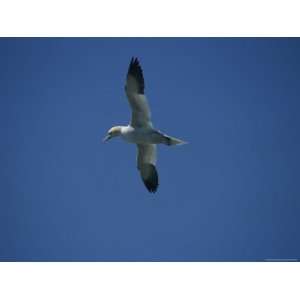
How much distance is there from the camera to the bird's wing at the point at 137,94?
9469 mm

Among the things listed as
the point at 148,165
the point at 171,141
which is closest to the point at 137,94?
the point at 171,141

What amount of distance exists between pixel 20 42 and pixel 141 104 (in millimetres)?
2107

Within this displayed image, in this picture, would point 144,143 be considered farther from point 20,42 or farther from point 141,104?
point 20,42

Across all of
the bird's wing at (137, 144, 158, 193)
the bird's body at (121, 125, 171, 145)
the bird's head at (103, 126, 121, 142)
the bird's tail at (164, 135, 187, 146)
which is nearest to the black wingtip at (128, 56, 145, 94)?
the bird's body at (121, 125, 171, 145)

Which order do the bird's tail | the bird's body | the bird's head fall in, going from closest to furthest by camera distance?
the bird's tail < the bird's body < the bird's head

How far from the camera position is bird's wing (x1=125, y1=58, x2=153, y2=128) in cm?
947

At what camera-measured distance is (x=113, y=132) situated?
1029 centimetres

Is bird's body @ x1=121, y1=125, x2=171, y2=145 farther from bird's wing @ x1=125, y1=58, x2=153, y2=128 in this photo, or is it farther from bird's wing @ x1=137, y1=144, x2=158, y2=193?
bird's wing @ x1=137, y1=144, x2=158, y2=193

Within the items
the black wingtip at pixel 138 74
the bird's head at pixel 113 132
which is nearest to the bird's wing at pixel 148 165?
the bird's head at pixel 113 132

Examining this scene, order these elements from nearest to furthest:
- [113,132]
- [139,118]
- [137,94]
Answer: [137,94], [139,118], [113,132]

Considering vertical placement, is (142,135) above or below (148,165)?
above

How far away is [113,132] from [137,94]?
3.58ft

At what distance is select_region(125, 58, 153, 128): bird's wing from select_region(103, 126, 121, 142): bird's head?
67 cm

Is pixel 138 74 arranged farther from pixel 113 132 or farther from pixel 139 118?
pixel 113 132
